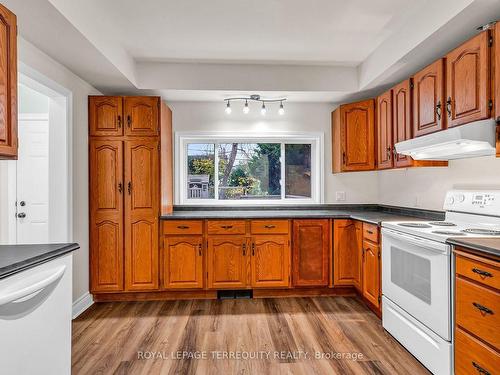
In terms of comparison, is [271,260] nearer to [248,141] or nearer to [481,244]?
[248,141]

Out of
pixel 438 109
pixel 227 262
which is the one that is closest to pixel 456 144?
pixel 438 109

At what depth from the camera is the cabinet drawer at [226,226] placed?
10.4ft

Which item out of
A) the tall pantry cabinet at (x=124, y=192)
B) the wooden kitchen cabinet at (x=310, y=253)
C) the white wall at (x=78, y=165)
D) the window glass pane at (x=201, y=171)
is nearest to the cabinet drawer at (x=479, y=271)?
the wooden kitchen cabinet at (x=310, y=253)

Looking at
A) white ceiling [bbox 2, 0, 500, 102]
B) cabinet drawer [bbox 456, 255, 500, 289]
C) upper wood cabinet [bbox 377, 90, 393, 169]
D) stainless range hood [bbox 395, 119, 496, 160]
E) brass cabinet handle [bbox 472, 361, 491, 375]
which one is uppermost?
white ceiling [bbox 2, 0, 500, 102]

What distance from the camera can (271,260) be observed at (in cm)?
322

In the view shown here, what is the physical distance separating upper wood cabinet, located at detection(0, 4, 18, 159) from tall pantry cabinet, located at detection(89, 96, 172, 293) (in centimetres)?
158

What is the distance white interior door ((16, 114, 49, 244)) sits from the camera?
3.23 m

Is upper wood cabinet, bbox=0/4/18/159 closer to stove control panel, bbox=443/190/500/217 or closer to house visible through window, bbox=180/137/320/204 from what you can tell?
house visible through window, bbox=180/137/320/204

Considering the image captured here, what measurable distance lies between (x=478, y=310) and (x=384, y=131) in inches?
77.9

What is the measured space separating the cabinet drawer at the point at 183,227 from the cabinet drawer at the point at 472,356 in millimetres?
2307

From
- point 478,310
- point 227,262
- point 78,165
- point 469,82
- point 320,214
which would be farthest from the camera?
point 320,214

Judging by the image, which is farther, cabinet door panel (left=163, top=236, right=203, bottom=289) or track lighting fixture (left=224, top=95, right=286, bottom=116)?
track lighting fixture (left=224, top=95, right=286, bottom=116)

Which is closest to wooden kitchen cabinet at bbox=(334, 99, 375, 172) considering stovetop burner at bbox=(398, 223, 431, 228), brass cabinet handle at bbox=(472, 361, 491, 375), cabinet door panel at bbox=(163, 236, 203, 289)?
stovetop burner at bbox=(398, 223, 431, 228)

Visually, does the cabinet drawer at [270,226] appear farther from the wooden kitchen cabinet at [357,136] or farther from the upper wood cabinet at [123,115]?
the upper wood cabinet at [123,115]
